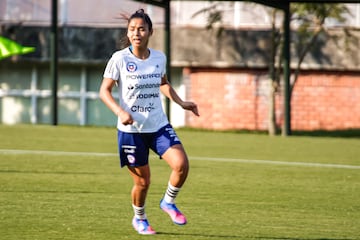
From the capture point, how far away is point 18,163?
60.8ft

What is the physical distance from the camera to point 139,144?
33.9ft

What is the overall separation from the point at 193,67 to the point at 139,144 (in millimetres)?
26040

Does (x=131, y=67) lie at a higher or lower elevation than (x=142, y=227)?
higher

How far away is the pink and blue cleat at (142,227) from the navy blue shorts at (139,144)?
1.91 feet

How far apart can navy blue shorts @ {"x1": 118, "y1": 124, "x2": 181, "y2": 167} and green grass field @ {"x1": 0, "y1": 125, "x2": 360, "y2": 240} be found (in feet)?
2.37

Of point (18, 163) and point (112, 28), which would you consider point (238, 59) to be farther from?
point (18, 163)

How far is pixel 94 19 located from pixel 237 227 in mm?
27009

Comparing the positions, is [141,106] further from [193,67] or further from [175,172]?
[193,67]

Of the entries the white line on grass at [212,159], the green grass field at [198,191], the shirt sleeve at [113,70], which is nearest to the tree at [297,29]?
the green grass field at [198,191]

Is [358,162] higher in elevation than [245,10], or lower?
lower

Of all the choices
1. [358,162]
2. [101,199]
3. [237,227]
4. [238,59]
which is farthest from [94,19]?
[237,227]

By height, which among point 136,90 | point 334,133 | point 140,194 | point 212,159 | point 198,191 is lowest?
point 334,133

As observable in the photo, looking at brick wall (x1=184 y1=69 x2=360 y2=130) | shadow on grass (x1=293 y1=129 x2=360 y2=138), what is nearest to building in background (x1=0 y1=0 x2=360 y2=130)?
brick wall (x1=184 y1=69 x2=360 y2=130)

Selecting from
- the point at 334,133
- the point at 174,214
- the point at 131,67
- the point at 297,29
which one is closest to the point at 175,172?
the point at 174,214
